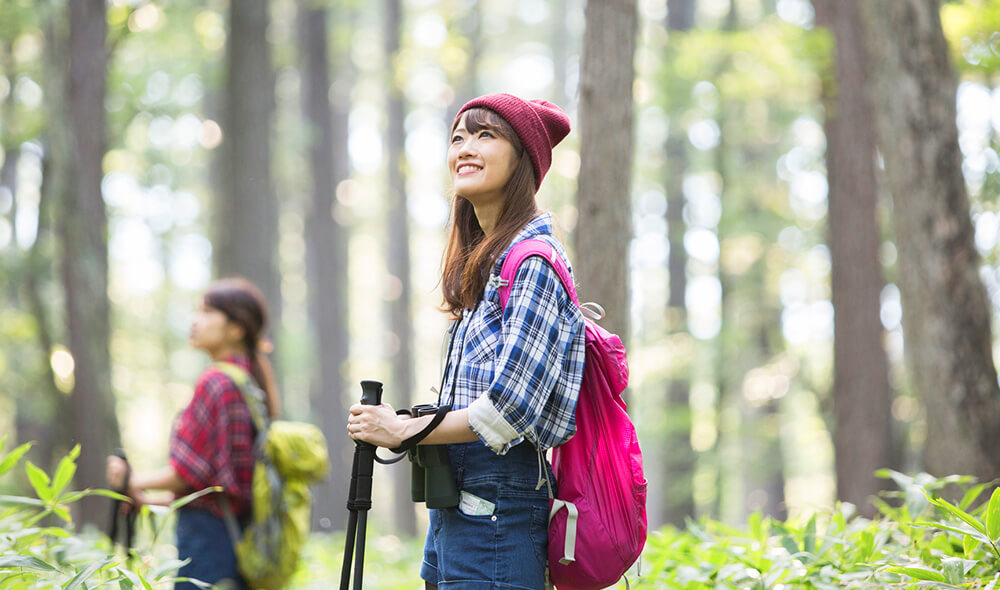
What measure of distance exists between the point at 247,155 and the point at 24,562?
7902 millimetres

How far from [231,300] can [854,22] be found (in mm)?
8259

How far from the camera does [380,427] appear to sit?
2586 millimetres

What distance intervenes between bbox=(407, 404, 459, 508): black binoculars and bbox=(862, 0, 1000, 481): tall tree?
4.34 metres

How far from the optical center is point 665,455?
17.6 m

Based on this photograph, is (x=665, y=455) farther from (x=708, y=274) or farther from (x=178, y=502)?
(x=178, y=502)

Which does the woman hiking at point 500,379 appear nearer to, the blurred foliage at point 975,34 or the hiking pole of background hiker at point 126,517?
the hiking pole of background hiker at point 126,517

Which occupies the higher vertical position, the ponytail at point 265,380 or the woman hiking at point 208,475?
the ponytail at point 265,380

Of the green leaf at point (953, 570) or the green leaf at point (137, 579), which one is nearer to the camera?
the green leaf at point (953, 570)

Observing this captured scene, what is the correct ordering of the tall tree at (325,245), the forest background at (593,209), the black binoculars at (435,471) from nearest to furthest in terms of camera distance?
the black binoculars at (435,471) < the forest background at (593,209) < the tall tree at (325,245)

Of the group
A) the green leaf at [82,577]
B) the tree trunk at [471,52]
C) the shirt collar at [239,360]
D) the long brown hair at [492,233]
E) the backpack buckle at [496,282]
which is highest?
the tree trunk at [471,52]

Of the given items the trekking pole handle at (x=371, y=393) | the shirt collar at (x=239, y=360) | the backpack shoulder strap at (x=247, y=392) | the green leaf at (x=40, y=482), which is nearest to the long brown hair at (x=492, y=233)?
the trekking pole handle at (x=371, y=393)

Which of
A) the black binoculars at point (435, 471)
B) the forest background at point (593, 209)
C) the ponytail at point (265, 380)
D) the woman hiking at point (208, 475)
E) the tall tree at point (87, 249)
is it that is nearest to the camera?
the black binoculars at point (435, 471)

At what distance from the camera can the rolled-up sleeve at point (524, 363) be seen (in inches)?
98.3

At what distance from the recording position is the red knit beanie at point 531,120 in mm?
2850
